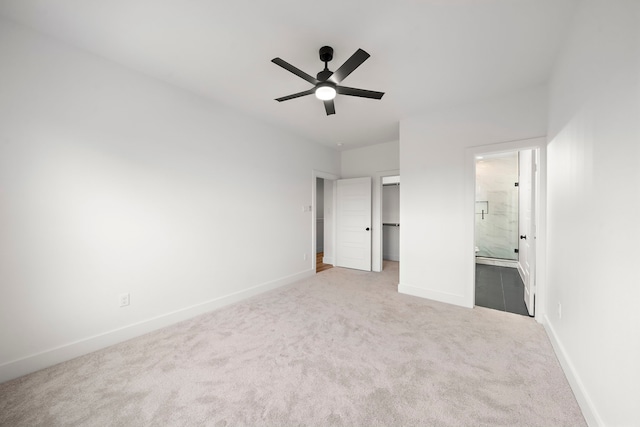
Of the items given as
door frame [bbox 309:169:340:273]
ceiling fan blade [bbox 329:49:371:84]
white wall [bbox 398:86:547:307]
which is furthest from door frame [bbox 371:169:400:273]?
ceiling fan blade [bbox 329:49:371:84]

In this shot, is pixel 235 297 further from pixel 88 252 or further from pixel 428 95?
pixel 428 95

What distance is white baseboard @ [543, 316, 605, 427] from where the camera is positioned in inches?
51.1

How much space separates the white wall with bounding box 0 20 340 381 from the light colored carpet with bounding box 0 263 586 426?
303 millimetres

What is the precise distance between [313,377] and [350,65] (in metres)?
2.37

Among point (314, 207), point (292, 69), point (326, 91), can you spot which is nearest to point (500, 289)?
point (314, 207)

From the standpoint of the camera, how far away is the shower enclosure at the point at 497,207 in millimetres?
5199

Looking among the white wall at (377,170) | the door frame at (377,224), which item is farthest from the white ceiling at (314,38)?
the door frame at (377,224)

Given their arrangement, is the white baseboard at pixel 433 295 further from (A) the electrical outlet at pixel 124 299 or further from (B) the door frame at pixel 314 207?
(A) the electrical outlet at pixel 124 299

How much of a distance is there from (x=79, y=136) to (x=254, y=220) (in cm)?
201

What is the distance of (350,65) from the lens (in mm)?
1761

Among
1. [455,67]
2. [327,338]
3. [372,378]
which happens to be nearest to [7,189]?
[327,338]

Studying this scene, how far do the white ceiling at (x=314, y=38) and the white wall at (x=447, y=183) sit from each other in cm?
31

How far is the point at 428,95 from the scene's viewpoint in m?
2.81

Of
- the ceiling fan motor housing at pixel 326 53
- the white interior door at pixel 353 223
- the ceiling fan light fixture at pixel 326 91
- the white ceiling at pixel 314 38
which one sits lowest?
the white interior door at pixel 353 223
